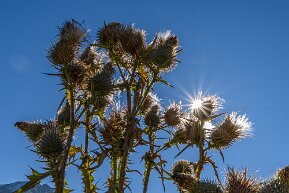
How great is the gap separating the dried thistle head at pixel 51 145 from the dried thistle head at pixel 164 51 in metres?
1.66

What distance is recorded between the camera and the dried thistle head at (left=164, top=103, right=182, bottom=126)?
6.11m

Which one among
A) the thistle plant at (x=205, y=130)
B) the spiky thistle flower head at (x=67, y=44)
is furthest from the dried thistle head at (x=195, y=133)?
the spiky thistle flower head at (x=67, y=44)

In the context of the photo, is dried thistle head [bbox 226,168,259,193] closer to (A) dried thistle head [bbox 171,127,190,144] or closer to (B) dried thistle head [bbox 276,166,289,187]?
(B) dried thistle head [bbox 276,166,289,187]

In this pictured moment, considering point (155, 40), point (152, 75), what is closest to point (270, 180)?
point (152, 75)

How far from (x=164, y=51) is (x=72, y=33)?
4.37 ft

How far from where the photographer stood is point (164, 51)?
5.75 meters

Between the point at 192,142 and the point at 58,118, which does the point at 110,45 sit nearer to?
the point at 58,118

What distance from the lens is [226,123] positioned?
222 inches

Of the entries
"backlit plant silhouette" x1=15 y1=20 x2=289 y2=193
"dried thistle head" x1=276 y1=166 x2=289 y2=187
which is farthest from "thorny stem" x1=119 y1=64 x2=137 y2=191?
"dried thistle head" x1=276 y1=166 x2=289 y2=187

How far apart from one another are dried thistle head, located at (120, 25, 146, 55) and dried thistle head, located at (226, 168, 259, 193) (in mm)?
2995

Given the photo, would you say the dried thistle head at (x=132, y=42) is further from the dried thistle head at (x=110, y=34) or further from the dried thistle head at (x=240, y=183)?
the dried thistle head at (x=240, y=183)

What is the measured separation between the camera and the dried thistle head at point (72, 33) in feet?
19.2

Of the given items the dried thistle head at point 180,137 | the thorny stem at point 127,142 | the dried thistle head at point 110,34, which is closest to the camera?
the thorny stem at point 127,142

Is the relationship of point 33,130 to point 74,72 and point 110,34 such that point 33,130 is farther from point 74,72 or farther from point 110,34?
point 110,34
